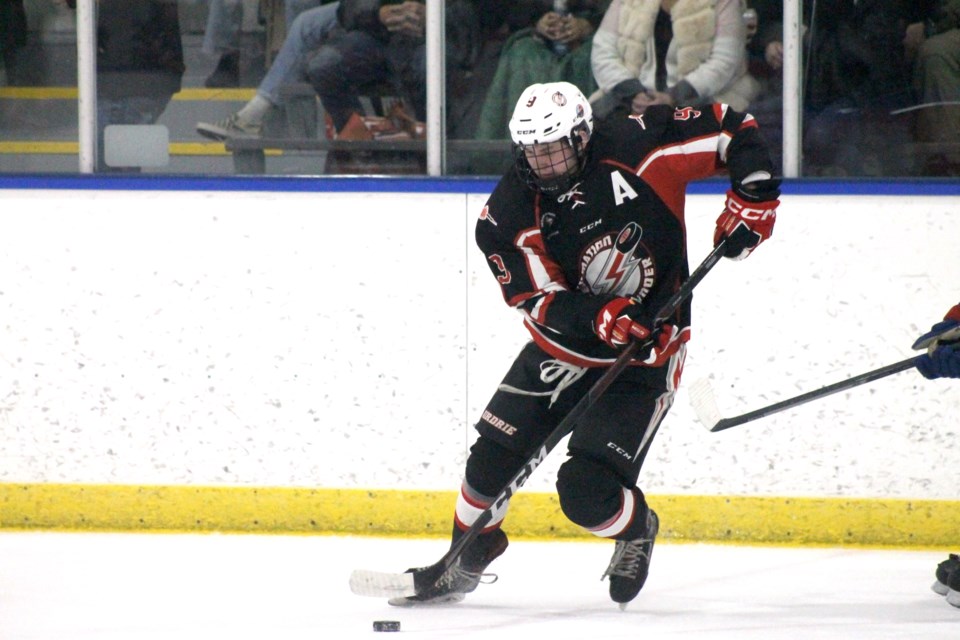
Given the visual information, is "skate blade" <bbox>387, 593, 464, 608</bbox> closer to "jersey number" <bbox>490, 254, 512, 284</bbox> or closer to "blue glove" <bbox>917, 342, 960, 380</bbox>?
"jersey number" <bbox>490, 254, 512, 284</bbox>

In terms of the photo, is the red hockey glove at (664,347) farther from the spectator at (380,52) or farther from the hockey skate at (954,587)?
the spectator at (380,52)

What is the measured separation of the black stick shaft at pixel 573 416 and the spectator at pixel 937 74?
1.13 meters

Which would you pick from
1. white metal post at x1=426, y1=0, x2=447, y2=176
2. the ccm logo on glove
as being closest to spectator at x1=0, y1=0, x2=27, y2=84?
white metal post at x1=426, y1=0, x2=447, y2=176

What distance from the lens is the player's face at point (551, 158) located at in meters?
2.56

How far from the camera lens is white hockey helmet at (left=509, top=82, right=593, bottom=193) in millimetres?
2539

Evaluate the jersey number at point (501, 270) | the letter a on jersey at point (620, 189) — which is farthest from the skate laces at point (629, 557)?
the letter a on jersey at point (620, 189)

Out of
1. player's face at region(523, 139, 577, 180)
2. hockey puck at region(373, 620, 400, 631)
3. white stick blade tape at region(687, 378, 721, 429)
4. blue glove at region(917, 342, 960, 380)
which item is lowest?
hockey puck at region(373, 620, 400, 631)

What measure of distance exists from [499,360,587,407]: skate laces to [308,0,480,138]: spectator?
1133 mm

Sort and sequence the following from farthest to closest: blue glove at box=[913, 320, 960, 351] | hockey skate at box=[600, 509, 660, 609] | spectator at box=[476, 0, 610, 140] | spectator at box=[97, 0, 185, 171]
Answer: spectator at box=[97, 0, 185, 171], spectator at box=[476, 0, 610, 140], hockey skate at box=[600, 509, 660, 609], blue glove at box=[913, 320, 960, 351]

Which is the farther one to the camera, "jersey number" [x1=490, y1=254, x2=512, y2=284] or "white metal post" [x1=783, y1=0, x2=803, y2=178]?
"white metal post" [x1=783, y1=0, x2=803, y2=178]

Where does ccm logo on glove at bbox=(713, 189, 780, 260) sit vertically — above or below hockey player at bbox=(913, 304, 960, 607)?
above

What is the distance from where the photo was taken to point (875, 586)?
308cm

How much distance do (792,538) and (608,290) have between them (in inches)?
44.9

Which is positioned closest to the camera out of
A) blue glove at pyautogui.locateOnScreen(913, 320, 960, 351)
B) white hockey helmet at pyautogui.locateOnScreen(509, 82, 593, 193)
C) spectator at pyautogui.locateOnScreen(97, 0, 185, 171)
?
white hockey helmet at pyautogui.locateOnScreen(509, 82, 593, 193)
